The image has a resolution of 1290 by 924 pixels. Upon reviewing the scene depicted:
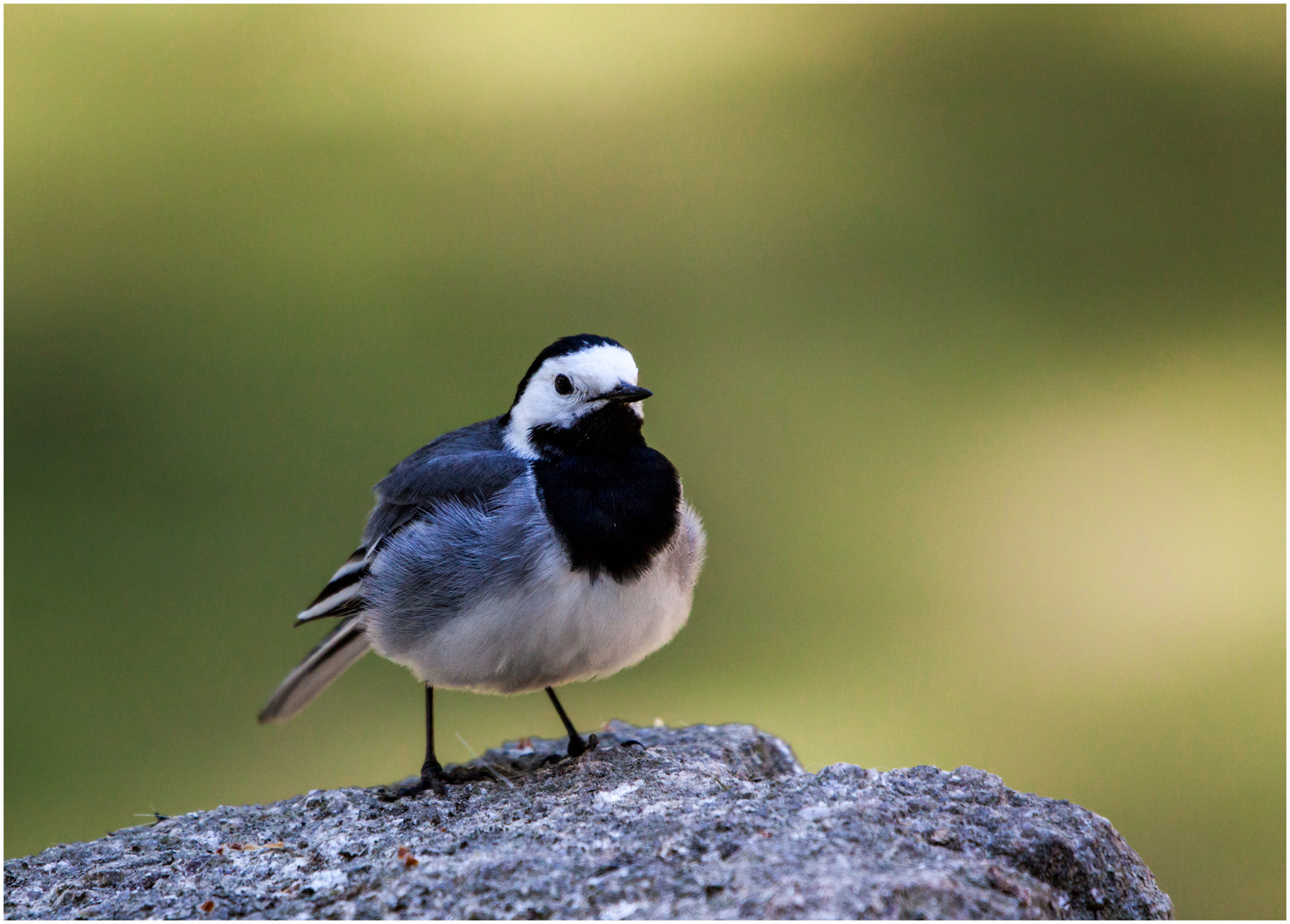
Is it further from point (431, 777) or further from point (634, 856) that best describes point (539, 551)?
point (634, 856)

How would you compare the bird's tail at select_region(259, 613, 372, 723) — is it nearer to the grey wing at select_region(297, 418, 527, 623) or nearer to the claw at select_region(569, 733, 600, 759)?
the grey wing at select_region(297, 418, 527, 623)

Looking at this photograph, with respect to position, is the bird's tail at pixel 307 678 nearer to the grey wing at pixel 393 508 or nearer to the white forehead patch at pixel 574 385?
the grey wing at pixel 393 508

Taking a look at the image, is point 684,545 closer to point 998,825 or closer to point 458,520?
point 458,520

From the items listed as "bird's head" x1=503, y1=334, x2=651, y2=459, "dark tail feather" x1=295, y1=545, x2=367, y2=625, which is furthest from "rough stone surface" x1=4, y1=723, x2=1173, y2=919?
"bird's head" x1=503, y1=334, x2=651, y2=459

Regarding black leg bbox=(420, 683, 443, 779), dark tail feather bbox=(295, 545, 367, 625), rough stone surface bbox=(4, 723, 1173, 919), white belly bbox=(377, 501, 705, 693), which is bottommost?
rough stone surface bbox=(4, 723, 1173, 919)

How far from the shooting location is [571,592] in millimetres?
4016

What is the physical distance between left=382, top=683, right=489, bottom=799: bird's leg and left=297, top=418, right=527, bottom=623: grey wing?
531 mm

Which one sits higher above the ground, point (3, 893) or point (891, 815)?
point (3, 893)

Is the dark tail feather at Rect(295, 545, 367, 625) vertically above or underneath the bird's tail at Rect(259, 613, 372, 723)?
above

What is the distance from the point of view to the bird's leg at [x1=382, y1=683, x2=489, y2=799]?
13.5 ft

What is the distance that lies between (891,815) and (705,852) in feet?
1.73

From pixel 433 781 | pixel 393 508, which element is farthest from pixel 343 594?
pixel 433 781

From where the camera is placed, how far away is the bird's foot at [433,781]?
4086mm

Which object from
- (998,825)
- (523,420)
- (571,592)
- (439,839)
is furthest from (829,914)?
(523,420)
